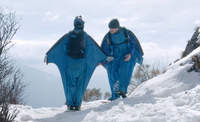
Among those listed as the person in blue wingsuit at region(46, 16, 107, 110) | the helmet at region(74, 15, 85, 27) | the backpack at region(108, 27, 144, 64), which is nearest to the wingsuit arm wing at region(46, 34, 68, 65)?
the person in blue wingsuit at region(46, 16, 107, 110)

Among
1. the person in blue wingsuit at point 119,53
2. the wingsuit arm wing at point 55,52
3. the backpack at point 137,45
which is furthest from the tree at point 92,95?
the wingsuit arm wing at point 55,52

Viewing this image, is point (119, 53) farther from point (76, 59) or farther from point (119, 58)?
point (76, 59)

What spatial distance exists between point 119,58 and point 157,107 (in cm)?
259

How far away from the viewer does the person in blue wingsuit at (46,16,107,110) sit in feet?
19.3

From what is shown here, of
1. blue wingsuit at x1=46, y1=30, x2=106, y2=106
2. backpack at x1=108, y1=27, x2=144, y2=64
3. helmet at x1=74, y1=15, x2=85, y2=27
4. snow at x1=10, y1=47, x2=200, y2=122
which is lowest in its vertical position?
snow at x1=10, y1=47, x2=200, y2=122

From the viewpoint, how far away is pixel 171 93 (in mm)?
5574

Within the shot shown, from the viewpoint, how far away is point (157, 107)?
4414 mm

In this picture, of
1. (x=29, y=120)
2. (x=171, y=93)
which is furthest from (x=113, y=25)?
(x=29, y=120)

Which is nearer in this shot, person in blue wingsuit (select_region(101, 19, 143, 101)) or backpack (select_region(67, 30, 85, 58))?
backpack (select_region(67, 30, 85, 58))

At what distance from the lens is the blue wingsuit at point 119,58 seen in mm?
6707

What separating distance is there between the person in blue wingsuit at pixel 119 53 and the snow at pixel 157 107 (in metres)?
0.63

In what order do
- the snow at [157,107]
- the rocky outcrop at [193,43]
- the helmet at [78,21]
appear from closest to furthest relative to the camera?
the snow at [157,107] < the helmet at [78,21] < the rocky outcrop at [193,43]

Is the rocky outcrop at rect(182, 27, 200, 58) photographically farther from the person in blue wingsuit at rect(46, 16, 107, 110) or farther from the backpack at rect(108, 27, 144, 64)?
the person in blue wingsuit at rect(46, 16, 107, 110)

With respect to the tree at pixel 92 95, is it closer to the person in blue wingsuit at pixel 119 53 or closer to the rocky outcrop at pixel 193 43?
the rocky outcrop at pixel 193 43
